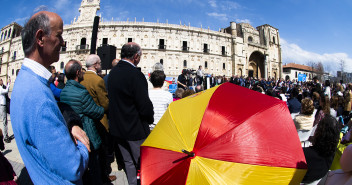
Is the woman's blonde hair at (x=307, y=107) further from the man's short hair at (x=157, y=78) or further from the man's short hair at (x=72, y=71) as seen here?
the man's short hair at (x=72, y=71)

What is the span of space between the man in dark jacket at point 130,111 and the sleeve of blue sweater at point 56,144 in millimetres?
1342

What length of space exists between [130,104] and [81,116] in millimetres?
804

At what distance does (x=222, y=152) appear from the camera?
1393 mm

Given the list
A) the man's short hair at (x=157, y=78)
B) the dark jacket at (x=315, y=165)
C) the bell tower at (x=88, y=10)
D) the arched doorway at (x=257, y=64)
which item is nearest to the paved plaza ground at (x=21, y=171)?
the man's short hair at (x=157, y=78)

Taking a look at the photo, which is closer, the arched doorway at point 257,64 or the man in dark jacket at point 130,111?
the man in dark jacket at point 130,111

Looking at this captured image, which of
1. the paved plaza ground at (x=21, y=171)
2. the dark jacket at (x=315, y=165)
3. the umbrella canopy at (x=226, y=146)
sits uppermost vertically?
the umbrella canopy at (x=226, y=146)

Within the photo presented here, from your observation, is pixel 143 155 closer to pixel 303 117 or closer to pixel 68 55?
pixel 303 117

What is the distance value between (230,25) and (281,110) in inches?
1742

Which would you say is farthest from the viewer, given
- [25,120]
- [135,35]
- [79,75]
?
[135,35]

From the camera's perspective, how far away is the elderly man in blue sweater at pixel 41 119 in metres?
0.98

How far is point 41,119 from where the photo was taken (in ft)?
3.18

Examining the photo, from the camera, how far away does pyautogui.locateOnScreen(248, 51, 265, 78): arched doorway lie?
42981mm

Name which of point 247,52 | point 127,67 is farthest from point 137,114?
point 247,52

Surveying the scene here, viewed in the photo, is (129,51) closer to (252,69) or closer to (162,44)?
(162,44)
